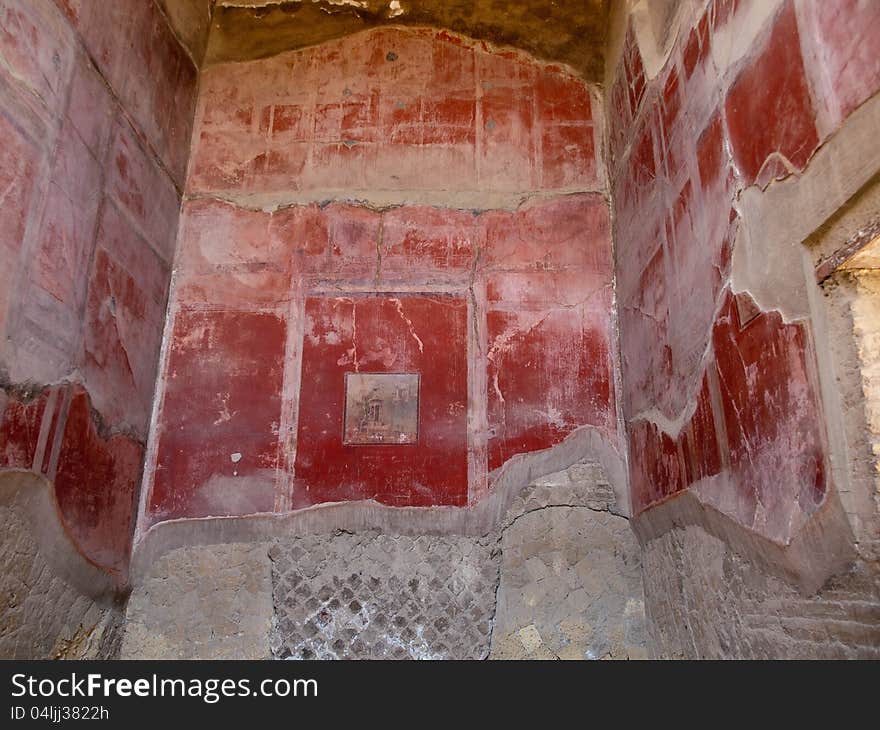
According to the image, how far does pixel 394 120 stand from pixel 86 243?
1.78 m

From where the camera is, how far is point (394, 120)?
3996mm

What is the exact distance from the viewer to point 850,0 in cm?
166

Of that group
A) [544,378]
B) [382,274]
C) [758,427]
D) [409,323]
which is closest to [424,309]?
Result: [409,323]

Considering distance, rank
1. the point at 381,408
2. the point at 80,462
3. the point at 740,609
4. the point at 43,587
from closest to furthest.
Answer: the point at 740,609, the point at 43,587, the point at 80,462, the point at 381,408

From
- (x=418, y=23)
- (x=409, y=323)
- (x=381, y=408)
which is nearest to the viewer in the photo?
(x=381, y=408)

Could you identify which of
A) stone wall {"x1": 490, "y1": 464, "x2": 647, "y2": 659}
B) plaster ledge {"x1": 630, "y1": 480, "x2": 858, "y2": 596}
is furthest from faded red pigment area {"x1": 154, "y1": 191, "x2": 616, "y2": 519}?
plaster ledge {"x1": 630, "y1": 480, "x2": 858, "y2": 596}

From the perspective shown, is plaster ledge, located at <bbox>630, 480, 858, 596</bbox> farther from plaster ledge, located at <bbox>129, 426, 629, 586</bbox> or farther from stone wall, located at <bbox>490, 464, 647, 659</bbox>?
plaster ledge, located at <bbox>129, 426, 629, 586</bbox>

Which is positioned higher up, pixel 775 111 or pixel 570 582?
pixel 775 111

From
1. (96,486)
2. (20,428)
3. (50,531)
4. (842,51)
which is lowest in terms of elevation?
(50,531)

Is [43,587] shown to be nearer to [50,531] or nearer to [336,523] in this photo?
[50,531]

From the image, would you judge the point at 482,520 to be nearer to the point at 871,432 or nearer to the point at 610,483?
the point at 610,483

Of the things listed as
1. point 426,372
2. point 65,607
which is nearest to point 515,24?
point 426,372

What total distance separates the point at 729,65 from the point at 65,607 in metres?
2.97

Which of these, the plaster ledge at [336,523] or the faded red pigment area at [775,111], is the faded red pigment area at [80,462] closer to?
the plaster ledge at [336,523]
